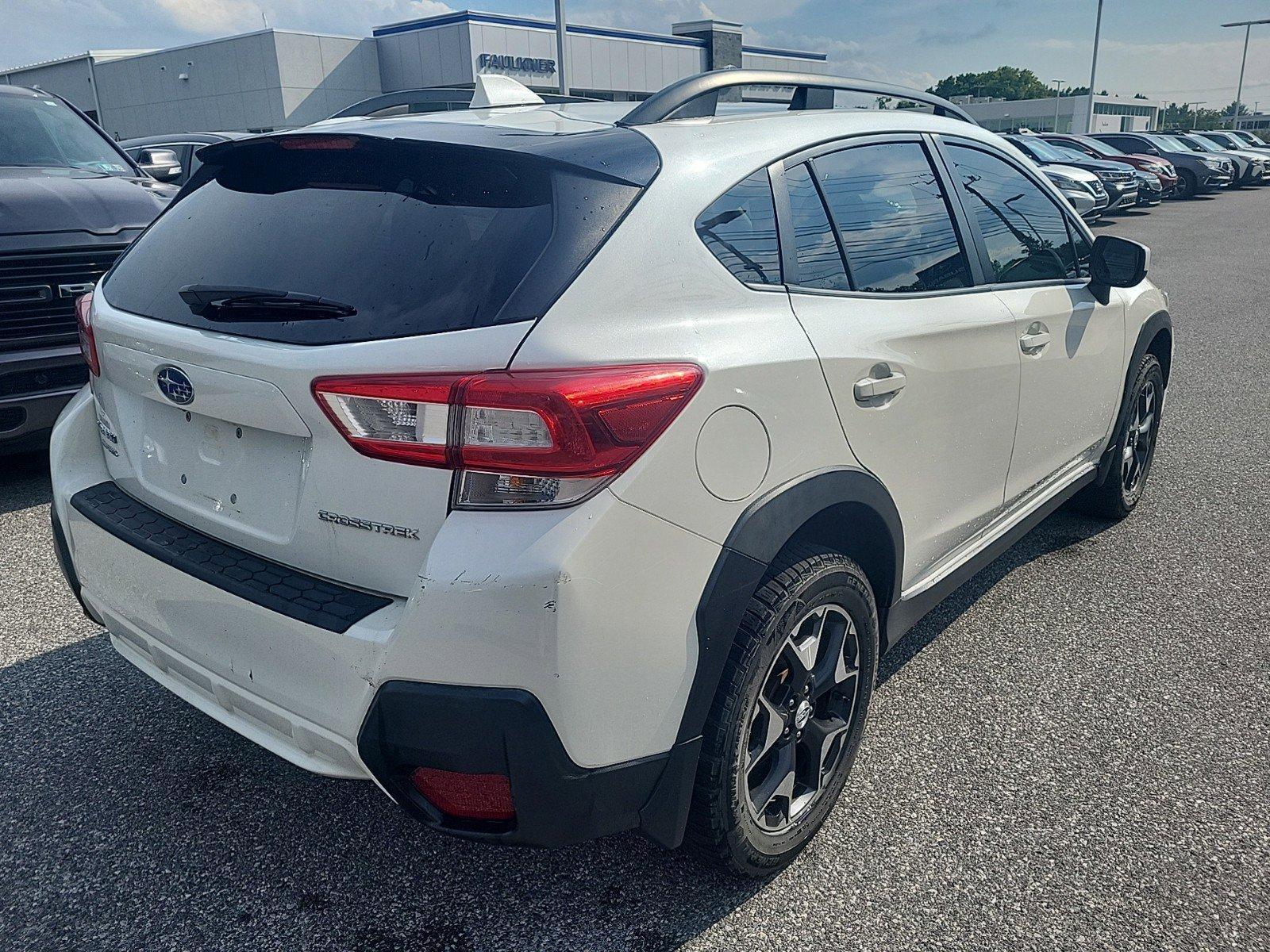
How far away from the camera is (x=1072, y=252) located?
145 inches

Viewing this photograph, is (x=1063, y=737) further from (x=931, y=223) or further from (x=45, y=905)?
(x=45, y=905)

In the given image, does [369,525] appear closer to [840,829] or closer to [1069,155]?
[840,829]

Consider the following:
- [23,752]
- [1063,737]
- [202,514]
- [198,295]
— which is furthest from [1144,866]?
[23,752]

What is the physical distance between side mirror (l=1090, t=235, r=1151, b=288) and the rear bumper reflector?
291cm

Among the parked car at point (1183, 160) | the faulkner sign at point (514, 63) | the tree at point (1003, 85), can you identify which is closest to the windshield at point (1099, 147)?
the parked car at point (1183, 160)

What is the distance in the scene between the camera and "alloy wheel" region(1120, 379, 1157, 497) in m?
4.39

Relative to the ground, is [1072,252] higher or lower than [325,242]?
lower

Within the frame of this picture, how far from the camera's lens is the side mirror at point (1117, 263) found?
3623 millimetres

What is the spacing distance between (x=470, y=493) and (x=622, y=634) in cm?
37

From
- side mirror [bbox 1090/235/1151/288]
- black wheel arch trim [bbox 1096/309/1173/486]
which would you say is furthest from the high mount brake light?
black wheel arch trim [bbox 1096/309/1173/486]

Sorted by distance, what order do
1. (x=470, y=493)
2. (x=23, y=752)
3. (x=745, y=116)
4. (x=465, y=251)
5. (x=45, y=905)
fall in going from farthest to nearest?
(x=23, y=752)
(x=745, y=116)
(x=45, y=905)
(x=465, y=251)
(x=470, y=493)

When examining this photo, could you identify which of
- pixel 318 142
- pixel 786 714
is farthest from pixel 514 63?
pixel 786 714

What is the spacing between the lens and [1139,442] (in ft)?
14.9

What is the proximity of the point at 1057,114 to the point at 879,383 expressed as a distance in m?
87.8
